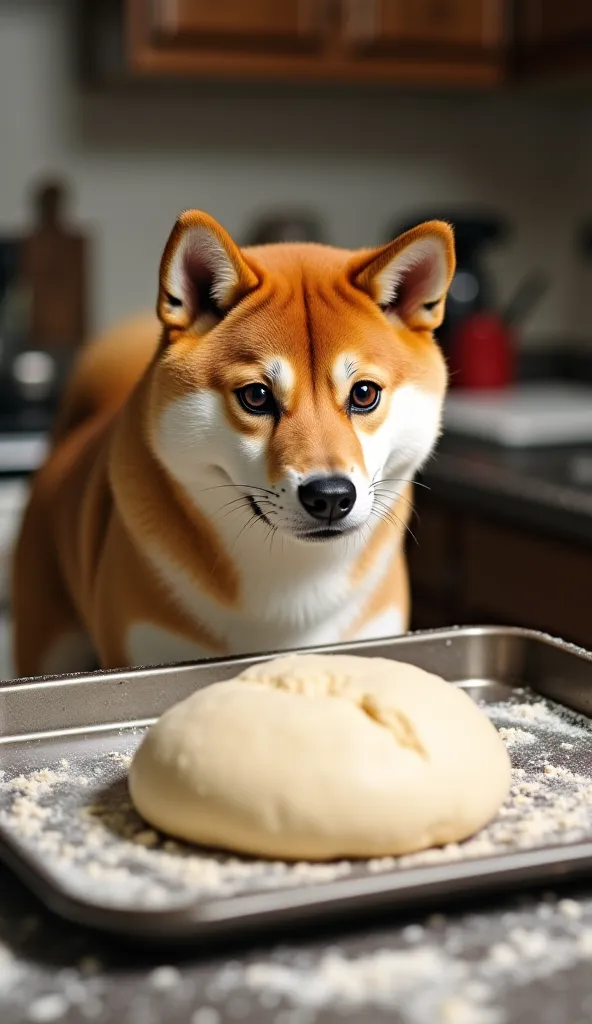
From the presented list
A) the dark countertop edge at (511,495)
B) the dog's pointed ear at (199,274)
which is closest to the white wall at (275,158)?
the dark countertop edge at (511,495)

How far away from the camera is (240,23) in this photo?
2836 millimetres

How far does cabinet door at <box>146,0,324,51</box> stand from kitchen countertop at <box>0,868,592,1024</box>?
2.36 meters

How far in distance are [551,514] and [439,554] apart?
0.43 m

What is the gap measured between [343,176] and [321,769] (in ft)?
8.99

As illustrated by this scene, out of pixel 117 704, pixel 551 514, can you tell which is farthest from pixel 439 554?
pixel 117 704

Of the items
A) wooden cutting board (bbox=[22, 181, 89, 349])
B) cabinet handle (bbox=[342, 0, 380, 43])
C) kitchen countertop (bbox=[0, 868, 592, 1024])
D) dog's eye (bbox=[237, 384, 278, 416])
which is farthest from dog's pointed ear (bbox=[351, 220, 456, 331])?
wooden cutting board (bbox=[22, 181, 89, 349])

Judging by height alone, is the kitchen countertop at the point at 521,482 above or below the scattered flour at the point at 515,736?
below

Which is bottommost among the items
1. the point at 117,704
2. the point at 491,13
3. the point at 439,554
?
the point at 439,554

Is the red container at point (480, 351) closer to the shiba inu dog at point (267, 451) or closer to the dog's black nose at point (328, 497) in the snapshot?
the shiba inu dog at point (267, 451)

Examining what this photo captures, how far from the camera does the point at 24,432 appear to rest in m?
2.55

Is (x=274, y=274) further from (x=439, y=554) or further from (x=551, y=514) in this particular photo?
(x=439, y=554)

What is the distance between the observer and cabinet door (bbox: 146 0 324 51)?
2770 millimetres

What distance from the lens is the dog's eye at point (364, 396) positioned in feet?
3.56

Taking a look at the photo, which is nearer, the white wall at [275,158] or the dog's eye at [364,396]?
the dog's eye at [364,396]
